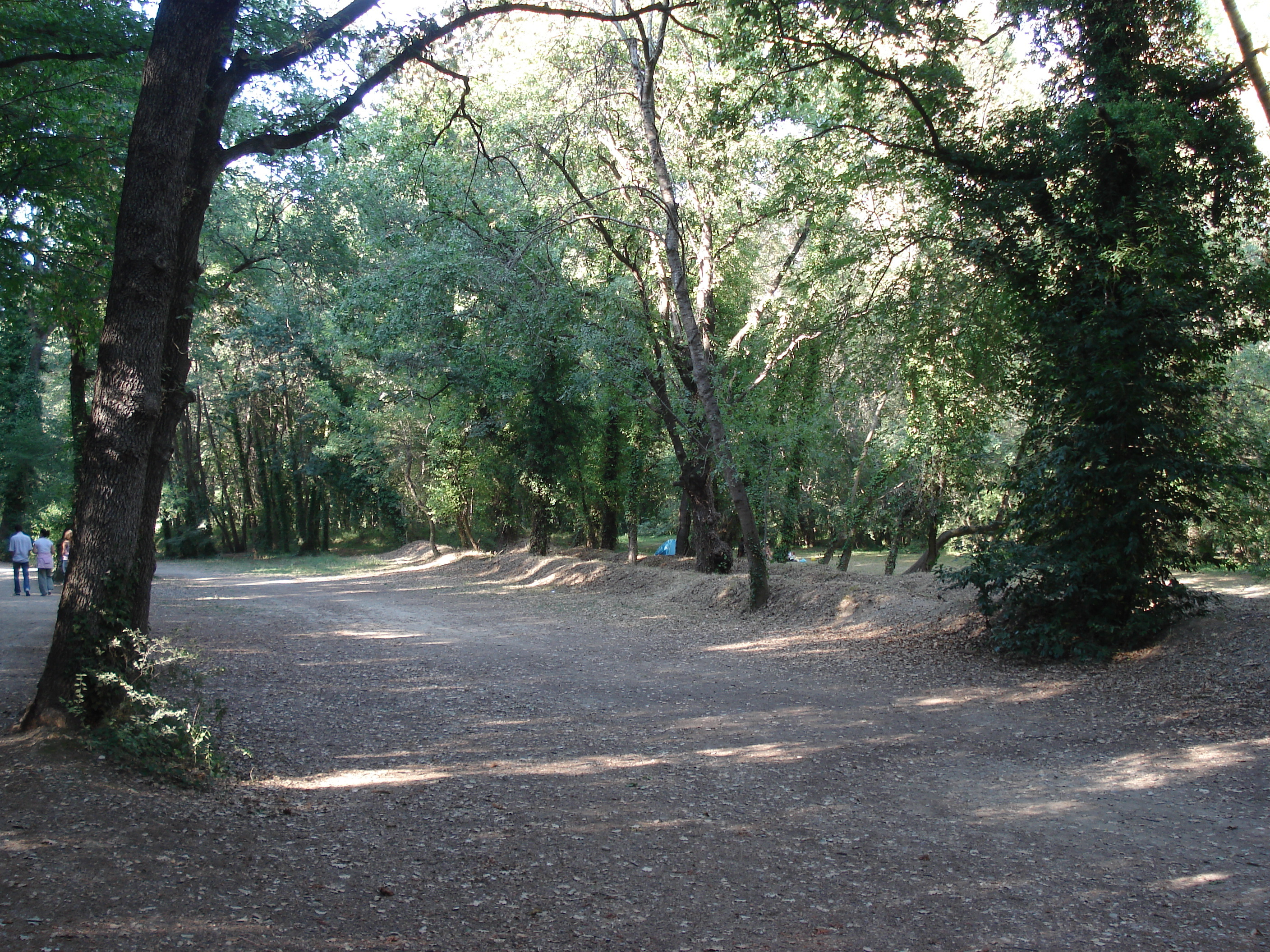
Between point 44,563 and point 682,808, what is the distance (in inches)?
700

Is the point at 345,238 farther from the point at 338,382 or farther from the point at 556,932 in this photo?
the point at 338,382

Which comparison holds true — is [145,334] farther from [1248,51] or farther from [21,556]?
[21,556]

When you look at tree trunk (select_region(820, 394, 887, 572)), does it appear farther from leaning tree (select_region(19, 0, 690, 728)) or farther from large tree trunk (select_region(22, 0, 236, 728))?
large tree trunk (select_region(22, 0, 236, 728))

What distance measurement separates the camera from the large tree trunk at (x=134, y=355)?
5.47m

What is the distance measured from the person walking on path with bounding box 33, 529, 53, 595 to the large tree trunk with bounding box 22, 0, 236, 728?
14511mm

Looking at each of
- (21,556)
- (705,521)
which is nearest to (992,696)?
(705,521)

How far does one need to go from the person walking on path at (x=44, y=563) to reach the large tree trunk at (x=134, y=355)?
14511 mm

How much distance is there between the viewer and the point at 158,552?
1555 inches

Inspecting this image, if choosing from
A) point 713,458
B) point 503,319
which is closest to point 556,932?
point 713,458

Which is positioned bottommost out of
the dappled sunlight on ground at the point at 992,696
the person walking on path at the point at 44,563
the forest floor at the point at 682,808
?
the dappled sunlight on ground at the point at 992,696

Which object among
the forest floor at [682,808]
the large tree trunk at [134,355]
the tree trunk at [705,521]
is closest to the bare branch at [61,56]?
the large tree trunk at [134,355]

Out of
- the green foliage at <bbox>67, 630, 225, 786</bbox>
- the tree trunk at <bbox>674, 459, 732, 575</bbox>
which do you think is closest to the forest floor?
the green foliage at <bbox>67, 630, 225, 786</bbox>

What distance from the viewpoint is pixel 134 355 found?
18.4 feet

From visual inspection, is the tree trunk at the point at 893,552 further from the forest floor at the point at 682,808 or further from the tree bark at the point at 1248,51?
the tree bark at the point at 1248,51
